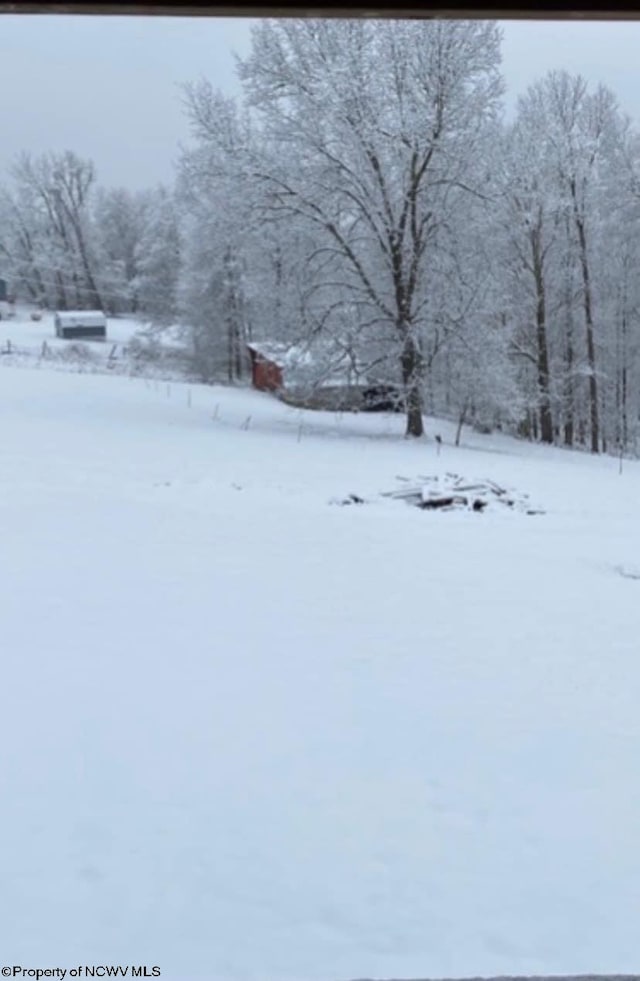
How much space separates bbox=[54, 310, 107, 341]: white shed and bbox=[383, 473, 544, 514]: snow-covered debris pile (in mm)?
15791

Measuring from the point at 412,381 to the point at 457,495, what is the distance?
6.19m

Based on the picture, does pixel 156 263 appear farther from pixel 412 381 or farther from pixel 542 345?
pixel 412 381

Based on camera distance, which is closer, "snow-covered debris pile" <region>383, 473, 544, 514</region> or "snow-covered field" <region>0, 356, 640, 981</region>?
"snow-covered field" <region>0, 356, 640, 981</region>

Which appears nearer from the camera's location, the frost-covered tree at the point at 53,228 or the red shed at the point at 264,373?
the red shed at the point at 264,373

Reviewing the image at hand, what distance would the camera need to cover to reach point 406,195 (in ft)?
43.0

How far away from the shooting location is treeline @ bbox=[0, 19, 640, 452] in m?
12.5

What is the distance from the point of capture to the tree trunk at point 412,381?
530 inches

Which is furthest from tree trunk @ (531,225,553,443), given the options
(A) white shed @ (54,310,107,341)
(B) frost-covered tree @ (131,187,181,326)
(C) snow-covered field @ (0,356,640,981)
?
(C) snow-covered field @ (0,356,640,981)

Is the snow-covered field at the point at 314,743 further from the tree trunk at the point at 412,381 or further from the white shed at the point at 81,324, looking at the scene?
the white shed at the point at 81,324

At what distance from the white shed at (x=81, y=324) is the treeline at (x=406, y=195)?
5.42 metres

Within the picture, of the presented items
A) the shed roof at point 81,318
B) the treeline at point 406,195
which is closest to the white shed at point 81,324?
the shed roof at point 81,318

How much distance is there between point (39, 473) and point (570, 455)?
9.36 meters

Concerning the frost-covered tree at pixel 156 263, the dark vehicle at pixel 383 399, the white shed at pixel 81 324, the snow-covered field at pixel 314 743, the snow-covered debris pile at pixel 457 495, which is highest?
the frost-covered tree at pixel 156 263

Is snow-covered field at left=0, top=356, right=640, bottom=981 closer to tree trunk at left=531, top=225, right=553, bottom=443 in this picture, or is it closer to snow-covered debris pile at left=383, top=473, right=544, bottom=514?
snow-covered debris pile at left=383, top=473, right=544, bottom=514
